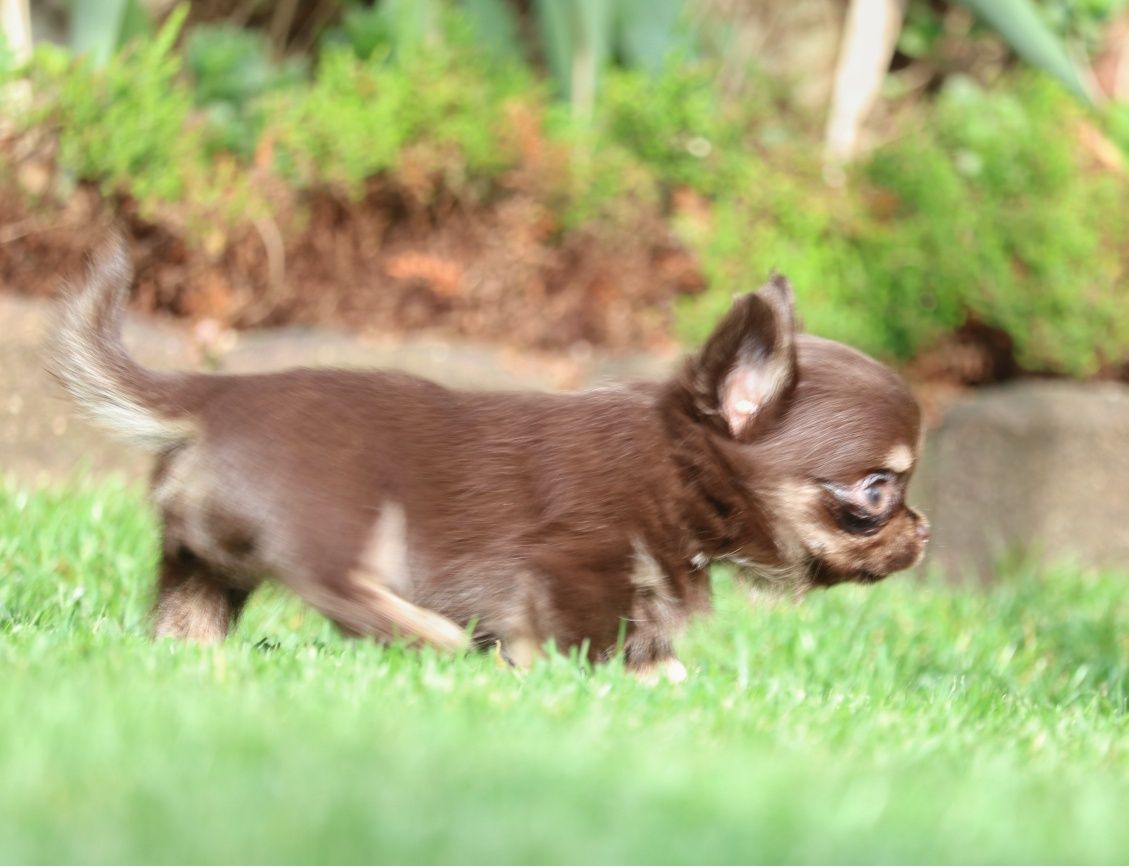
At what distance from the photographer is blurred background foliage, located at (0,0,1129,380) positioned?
8.20 m

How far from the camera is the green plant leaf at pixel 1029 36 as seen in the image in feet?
29.3

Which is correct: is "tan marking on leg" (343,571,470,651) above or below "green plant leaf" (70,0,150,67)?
below

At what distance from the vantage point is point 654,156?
30.7ft

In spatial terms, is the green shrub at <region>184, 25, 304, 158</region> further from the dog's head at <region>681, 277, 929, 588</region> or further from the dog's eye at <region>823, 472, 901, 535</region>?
the dog's eye at <region>823, 472, 901, 535</region>

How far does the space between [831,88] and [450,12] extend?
3208mm

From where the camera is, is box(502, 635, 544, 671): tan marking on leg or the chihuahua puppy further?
box(502, 635, 544, 671): tan marking on leg

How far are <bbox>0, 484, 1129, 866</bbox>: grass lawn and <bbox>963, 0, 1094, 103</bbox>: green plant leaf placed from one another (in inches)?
195

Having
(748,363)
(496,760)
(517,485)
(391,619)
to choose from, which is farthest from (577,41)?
(496,760)

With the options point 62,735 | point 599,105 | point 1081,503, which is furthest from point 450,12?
point 62,735

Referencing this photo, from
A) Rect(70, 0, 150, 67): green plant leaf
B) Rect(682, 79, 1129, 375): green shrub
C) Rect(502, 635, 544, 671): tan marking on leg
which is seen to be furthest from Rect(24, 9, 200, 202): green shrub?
Rect(502, 635, 544, 671): tan marking on leg

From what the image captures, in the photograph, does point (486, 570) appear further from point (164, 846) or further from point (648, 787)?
point (164, 846)

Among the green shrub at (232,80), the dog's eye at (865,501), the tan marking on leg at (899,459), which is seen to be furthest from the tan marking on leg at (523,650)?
the green shrub at (232,80)

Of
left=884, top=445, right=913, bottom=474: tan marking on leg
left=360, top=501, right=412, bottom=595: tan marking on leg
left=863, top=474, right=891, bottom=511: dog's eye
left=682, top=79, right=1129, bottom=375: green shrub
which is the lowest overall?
left=682, top=79, right=1129, bottom=375: green shrub

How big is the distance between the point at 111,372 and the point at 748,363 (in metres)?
1.55
